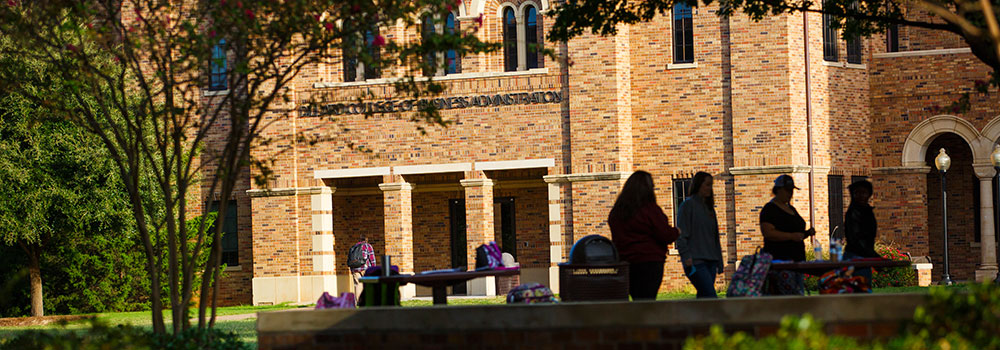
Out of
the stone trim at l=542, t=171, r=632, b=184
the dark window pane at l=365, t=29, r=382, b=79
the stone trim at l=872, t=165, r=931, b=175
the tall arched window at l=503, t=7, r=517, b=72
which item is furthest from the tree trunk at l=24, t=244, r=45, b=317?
the stone trim at l=872, t=165, r=931, b=175

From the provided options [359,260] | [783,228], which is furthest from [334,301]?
[359,260]

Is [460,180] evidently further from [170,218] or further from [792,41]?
[170,218]

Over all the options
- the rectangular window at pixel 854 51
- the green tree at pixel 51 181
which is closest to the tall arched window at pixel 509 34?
the rectangular window at pixel 854 51

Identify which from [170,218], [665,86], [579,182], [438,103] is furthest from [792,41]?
[170,218]

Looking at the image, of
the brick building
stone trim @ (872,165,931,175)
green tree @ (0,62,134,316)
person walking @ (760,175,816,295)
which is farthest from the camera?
stone trim @ (872,165,931,175)

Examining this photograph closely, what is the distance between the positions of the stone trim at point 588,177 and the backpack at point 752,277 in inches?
653

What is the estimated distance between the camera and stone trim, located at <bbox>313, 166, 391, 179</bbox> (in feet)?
93.8

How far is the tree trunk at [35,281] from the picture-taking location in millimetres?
27141

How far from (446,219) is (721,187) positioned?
306 inches

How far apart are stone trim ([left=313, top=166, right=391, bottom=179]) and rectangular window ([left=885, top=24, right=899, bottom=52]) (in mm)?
11566

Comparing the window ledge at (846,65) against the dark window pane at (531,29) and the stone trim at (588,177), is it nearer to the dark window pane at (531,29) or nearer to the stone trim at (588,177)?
the stone trim at (588,177)

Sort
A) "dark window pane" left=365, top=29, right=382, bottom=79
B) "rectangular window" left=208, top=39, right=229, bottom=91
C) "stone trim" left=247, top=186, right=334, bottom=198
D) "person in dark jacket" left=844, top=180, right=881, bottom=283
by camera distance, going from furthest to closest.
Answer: "stone trim" left=247, top=186, right=334, bottom=198, "person in dark jacket" left=844, top=180, right=881, bottom=283, "dark window pane" left=365, top=29, right=382, bottom=79, "rectangular window" left=208, top=39, right=229, bottom=91

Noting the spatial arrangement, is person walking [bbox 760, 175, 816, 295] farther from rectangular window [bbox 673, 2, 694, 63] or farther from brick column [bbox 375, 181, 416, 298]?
brick column [bbox 375, 181, 416, 298]

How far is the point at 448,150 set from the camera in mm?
28078
